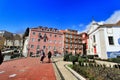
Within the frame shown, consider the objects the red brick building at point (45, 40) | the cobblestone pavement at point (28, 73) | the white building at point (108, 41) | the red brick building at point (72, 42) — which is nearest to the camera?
the cobblestone pavement at point (28, 73)

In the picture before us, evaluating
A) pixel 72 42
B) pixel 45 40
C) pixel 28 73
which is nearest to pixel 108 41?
pixel 28 73

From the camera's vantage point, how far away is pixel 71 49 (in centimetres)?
5656

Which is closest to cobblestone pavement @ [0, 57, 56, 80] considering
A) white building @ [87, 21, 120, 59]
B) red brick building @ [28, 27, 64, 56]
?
white building @ [87, 21, 120, 59]

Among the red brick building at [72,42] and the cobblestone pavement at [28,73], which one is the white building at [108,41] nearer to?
the cobblestone pavement at [28,73]

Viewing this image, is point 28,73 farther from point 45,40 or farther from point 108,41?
point 45,40

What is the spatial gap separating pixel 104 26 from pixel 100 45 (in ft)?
17.3

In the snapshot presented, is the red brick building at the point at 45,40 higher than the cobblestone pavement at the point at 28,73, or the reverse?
the red brick building at the point at 45,40

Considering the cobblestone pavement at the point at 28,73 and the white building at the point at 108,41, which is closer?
the cobblestone pavement at the point at 28,73

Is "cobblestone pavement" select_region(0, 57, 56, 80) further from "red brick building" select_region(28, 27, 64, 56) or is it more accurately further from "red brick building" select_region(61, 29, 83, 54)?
"red brick building" select_region(61, 29, 83, 54)

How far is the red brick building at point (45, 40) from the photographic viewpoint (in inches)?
1934

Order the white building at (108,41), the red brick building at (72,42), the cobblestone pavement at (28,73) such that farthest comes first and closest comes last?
the red brick building at (72,42), the white building at (108,41), the cobblestone pavement at (28,73)

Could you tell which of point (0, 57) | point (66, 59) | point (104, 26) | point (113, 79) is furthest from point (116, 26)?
point (0, 57)

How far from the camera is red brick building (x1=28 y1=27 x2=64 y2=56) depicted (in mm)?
49116

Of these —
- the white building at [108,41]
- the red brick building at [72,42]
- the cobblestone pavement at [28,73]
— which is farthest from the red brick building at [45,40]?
the cobblestone pavement at [28,73]
